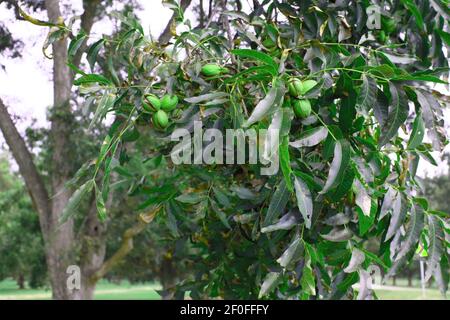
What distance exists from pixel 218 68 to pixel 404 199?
1.30ft

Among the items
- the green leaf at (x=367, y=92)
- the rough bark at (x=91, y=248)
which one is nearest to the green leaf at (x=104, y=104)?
the green leaf at (x=367, y=92)

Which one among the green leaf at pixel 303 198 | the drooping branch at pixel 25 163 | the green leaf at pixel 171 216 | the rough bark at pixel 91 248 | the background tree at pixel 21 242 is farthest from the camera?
the background tree at pixel 21 242

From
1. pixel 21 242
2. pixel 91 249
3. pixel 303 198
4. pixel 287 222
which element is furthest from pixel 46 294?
pixel 303 198

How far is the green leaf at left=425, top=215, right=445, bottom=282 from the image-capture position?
903mm

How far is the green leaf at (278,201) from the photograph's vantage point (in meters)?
0.85

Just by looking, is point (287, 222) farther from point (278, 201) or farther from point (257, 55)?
point (257, 55)

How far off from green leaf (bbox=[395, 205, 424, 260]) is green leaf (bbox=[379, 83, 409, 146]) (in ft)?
0.61

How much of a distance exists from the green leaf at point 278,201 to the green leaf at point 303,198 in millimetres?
34

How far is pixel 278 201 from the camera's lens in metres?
0.86

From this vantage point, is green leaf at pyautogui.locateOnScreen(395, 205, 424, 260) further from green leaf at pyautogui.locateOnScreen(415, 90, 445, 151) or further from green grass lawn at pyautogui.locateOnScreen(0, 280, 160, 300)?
green grass lawn at pyautogui.locateOnScreen(0, 280, 160, 300)

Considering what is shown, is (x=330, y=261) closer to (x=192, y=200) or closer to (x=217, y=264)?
(x=192, y=200)

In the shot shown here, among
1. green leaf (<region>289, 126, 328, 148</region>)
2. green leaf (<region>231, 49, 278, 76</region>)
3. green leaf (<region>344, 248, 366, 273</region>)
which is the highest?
green leaf (<region>231, 49, 278, 76</region>)

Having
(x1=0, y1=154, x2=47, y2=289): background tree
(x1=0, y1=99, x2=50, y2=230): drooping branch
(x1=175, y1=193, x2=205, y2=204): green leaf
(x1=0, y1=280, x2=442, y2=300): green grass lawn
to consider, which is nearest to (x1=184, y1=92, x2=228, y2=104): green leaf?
(x1=175, y1=193, x2=205, y2=204): green leaf

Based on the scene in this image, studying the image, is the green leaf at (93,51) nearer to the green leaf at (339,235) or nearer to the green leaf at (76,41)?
the green leaf at (76,41)
